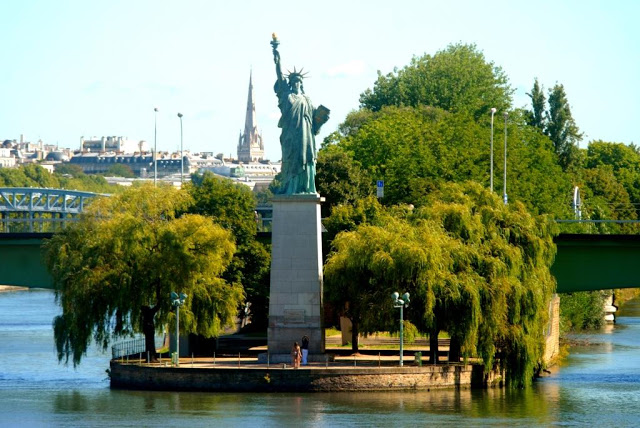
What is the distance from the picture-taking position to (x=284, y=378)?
178 ft

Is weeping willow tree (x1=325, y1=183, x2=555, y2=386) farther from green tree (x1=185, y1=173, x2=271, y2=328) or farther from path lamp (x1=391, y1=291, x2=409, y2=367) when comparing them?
green tree (x1=185, y1=173, x2=271, y2=328)

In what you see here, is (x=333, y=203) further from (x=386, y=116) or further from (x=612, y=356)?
(x=386, y=116)

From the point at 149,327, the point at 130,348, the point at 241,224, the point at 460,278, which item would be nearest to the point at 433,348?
the point at 460,278

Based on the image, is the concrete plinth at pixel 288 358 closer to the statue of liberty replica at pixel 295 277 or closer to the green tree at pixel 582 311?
the statue of liberty replica at pixel 295 277

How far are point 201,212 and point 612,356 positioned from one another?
1931 centimetres

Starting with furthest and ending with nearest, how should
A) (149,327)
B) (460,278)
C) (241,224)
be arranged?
(241,224), (149,327), (460,278)

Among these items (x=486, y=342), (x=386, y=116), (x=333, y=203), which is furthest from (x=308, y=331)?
(x=386, y=116)

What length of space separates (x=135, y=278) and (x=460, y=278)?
449 inches

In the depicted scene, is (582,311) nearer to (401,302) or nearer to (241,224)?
(241,224)

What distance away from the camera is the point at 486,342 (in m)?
56.2

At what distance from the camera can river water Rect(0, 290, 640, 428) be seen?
48.0 metres

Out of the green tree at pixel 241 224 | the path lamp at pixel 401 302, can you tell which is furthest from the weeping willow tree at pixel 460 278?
the green tree at pixel 241 224

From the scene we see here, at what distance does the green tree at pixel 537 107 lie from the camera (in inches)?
4631

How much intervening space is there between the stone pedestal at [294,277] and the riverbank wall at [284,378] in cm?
160
